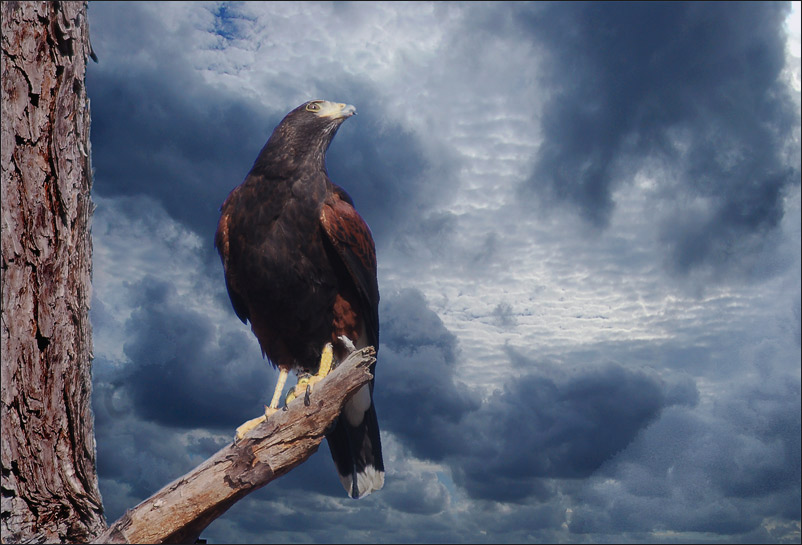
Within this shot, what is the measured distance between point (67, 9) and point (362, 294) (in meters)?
3.09

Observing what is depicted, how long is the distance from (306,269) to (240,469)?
1900mm

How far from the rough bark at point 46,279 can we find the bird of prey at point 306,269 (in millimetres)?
1798

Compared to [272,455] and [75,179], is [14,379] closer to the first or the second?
[75,179]

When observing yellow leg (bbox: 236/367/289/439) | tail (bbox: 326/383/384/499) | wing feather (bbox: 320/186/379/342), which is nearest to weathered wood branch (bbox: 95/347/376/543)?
yellow leg (bbox: 236/367/289/439)

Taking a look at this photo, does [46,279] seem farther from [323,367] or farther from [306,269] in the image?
[323,367]

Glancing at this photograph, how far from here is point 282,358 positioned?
5512mm

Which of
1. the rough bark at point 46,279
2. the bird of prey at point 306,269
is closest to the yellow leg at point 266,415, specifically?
the bird of prey at point 306,269

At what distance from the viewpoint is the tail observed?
565 cm

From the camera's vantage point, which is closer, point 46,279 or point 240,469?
point 46,279

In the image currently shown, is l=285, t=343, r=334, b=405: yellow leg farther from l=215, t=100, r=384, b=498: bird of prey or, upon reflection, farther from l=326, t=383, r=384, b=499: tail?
l=326, t=383, r=384, b=499: tail

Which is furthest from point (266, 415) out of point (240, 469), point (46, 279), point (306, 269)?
point (46, 279)

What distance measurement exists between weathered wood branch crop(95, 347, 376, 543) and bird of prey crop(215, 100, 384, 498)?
2.32 ft

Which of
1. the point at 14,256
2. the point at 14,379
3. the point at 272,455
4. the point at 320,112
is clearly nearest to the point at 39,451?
the point at 14,379

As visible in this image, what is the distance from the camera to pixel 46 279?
3256 mm
